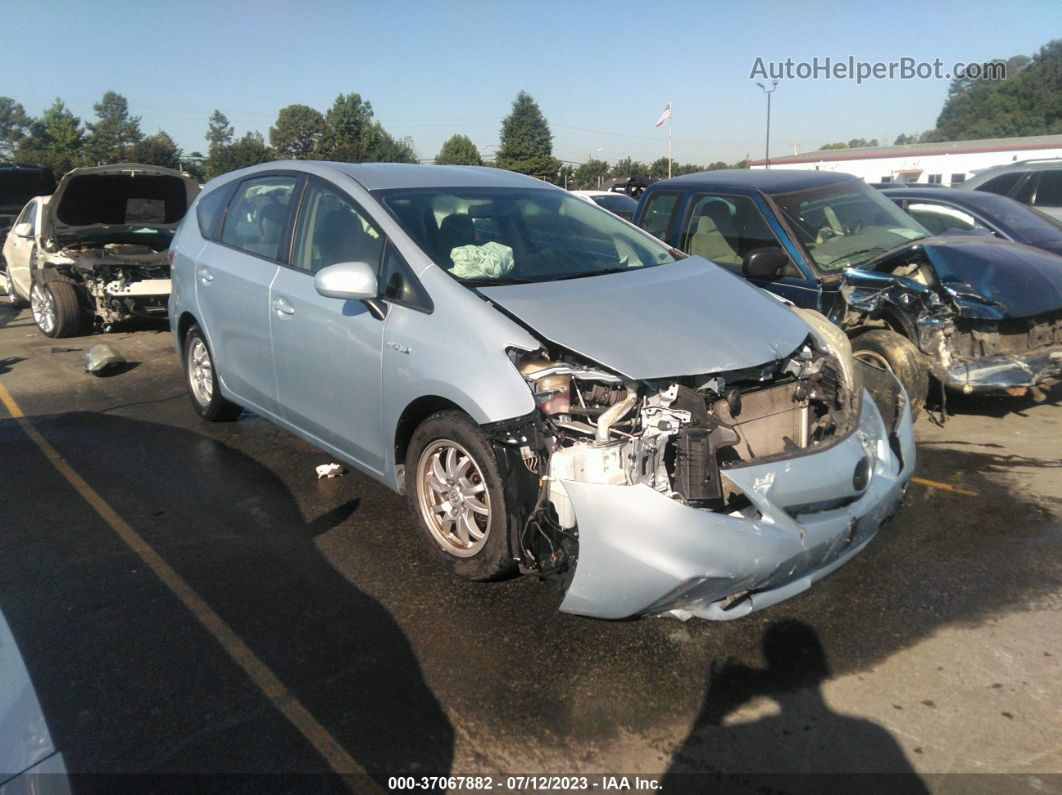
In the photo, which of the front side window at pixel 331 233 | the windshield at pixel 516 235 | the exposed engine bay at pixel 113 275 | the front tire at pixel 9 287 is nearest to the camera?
the windshield at pixel 516 235

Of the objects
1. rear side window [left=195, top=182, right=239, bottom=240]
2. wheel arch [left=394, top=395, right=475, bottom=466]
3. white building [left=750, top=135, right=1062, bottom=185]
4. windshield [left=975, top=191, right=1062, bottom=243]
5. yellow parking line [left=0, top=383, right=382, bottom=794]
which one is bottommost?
yellow parking line [left=0, top=383, right=382, bottom=794]

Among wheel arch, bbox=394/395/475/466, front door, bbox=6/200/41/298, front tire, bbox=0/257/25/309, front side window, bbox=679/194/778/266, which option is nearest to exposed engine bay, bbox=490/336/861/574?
wheel arch, bbox=394/395/475/466

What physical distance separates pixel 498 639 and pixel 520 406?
981 mm

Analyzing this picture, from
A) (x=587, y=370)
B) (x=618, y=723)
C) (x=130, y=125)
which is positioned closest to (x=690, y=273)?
(x=587, y=370)

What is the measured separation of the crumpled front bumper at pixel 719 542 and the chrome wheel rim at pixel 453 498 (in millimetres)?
612

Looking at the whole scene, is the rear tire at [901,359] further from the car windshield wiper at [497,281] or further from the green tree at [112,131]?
the green tree at [112,131]

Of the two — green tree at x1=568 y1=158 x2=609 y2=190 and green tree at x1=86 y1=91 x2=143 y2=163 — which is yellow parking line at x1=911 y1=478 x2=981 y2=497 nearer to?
green tree at x1=568 y1=158 x2=609 y2=190

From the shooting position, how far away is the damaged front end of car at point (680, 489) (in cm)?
290

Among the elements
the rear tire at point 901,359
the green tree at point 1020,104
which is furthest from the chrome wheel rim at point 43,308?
the green tree at point 1020,104

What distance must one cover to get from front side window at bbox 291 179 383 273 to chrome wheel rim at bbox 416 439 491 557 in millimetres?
1025

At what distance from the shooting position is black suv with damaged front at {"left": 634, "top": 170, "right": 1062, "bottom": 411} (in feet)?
18.5

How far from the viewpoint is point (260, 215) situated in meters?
5.14

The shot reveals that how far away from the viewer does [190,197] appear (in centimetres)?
1134

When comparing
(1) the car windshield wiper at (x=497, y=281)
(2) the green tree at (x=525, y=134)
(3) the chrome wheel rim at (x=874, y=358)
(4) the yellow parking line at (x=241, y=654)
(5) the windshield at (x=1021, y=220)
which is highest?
(2) the green tree at (x=525, y=134)
